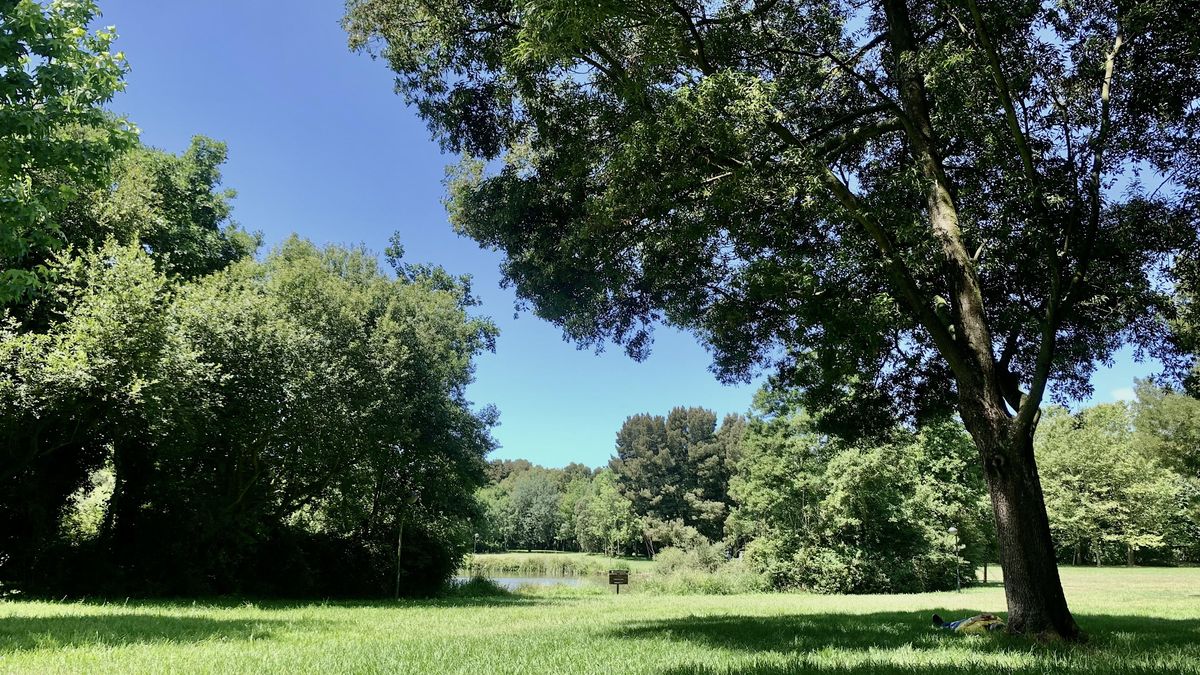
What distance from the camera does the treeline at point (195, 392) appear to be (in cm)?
1238

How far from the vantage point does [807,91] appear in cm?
902

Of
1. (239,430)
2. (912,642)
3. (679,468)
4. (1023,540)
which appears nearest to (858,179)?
(1023,540)

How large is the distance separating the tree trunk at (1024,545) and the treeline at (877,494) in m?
3.99

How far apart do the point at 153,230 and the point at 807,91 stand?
1921 centimetres

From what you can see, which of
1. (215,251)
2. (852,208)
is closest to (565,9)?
(852,208)

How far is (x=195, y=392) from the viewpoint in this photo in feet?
47.9

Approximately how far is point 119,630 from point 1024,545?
11247 mm

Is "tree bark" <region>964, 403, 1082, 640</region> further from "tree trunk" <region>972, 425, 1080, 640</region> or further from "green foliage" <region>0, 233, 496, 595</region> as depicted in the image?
"green foliage" <region>0, 233, 496, 595</region>

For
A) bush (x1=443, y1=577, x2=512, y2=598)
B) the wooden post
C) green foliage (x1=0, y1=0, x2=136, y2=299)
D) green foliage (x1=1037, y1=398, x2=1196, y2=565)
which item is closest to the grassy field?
green foliage (x1=0, y1=0, x2=136, y2=299)

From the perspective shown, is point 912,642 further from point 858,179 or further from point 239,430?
point 239,430

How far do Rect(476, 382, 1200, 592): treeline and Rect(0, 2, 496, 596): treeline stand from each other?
5254 millimetres

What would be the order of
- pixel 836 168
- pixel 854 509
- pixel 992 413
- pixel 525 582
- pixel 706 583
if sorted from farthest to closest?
pixel 525 582 < pixel 854 509 < pixel 706 583 < pixel 836 168 < pixel 992 413

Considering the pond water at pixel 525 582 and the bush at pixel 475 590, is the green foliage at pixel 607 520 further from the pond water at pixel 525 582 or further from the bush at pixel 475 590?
the bush at pixel 475 590

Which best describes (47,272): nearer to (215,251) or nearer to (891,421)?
(891,421)
